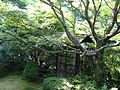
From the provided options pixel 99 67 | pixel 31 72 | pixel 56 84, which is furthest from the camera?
pixel 31 72

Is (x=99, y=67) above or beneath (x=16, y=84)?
above

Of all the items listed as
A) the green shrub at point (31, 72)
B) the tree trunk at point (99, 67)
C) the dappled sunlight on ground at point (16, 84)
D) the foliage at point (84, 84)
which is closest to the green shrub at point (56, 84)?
the foliage at point (84, 84)

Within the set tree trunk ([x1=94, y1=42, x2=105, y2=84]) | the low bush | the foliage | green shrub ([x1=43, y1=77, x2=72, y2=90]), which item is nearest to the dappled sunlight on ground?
the low bush

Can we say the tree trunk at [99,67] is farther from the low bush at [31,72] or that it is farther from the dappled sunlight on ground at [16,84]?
the low bush at [31,72]

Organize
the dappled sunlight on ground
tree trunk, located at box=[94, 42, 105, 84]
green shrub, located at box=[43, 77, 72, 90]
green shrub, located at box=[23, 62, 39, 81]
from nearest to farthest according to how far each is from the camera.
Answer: green shrub, located at box=[43, 77, 72, 90]
tree trunk, located at box=[94, 42, 105, 84]
the dappled sunlight on ground
green shrub, located at box=[23, 62, 39, 81]

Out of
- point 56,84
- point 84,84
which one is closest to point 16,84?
point 56,84

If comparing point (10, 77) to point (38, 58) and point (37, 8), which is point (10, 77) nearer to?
point (38, 58)

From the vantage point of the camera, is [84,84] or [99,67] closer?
[84,84]

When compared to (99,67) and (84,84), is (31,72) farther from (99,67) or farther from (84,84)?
(99,67)

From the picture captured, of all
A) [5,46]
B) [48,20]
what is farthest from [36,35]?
[5,46]

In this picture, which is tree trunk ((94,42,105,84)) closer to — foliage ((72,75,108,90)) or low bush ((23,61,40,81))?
foliage ((72,75,108,90))

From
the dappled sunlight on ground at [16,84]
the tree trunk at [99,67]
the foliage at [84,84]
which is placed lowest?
the dappled sunlight on ground at [16,84]

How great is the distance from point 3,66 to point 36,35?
3030mm

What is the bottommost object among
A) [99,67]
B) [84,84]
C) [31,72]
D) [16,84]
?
[16,84]
